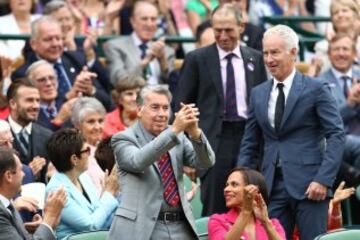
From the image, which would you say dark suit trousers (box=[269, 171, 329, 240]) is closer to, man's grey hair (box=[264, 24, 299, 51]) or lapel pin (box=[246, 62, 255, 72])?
man's grey hair (box=[264, 24, 299, 51])

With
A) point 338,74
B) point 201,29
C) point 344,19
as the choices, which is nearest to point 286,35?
point 338,74

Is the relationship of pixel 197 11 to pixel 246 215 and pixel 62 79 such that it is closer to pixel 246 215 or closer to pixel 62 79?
pixel 62 79

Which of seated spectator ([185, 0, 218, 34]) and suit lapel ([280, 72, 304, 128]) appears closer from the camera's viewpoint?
suit lapel ([280, 72, 304, 128])

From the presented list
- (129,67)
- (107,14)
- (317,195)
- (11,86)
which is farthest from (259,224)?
(107,14)

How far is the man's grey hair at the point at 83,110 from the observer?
1177 cm

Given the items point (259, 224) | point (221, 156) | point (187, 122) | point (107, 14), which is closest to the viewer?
point (187, 122)

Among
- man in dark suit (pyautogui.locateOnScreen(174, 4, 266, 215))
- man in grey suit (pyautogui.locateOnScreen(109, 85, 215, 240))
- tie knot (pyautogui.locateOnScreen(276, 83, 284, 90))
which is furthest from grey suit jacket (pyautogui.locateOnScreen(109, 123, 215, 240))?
man in dark suit (pyautogui.locateOnScreen(174, 4, 266, 215))

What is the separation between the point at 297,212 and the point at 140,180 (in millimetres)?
1513

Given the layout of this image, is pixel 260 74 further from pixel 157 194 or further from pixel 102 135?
pixel 157 194

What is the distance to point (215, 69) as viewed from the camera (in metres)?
11.8

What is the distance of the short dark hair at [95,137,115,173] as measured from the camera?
10.9 m

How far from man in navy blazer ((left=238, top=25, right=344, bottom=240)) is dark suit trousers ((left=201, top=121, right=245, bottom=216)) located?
3.80 feet

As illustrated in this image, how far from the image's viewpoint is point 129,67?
13.9 metres

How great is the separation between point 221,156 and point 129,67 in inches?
96.7
